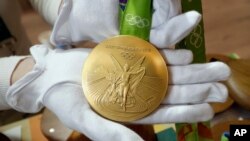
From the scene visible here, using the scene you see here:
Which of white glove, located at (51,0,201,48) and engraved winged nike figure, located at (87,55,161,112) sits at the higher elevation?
white glove, located at (51,0,201,48)

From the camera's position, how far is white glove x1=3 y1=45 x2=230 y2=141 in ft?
1.06

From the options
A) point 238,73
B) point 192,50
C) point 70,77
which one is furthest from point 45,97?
point 238,73

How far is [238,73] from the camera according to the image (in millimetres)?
547

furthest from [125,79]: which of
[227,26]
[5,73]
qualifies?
[227,26]

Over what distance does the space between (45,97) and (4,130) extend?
0.26 m

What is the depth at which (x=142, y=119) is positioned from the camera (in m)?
0.33

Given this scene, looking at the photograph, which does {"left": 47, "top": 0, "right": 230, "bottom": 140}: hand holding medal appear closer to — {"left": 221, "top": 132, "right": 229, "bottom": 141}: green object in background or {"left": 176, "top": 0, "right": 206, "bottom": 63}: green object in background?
{"left": 176, "top": 0, "right": 206, "bottom": 63}: green object in background

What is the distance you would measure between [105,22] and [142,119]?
105mm

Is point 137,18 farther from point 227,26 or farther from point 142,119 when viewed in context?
point 227,26

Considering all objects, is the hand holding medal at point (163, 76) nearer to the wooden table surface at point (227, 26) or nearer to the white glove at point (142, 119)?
the white glove at point (142, 119)

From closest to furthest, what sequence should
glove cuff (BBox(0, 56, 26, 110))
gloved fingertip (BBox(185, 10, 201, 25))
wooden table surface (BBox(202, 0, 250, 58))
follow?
gloved fingertip (BBox(185, 10, 201, 25)) < glove cuff (BBox(0, 56, 26, 110)) < wooden table surface (BBox(202, 0, 250, 58))

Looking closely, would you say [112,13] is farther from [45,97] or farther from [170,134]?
[170,134]

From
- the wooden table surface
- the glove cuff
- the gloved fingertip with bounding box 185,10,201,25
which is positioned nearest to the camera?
the gloved fingertip with bounding box 185,10,201,25

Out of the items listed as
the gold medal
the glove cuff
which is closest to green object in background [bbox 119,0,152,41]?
the gold medal
